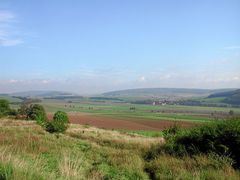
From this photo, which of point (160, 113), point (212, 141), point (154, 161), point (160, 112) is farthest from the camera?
point (160, 112)

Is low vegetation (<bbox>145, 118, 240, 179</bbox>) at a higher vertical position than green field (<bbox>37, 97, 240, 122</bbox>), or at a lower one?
higher

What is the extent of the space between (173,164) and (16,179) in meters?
6.73

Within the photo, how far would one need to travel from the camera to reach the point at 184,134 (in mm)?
16516

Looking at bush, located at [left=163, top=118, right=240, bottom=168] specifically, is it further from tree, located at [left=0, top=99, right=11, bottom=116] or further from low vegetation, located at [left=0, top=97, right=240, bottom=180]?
tree, located at [left=0, top=99, right=11, bottom=116]

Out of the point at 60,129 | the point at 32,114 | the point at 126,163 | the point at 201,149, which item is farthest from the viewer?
the point at 32,114

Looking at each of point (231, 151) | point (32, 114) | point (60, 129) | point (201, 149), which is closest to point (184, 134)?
point (201, 149)

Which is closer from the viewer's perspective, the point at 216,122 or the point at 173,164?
the point at 173,164

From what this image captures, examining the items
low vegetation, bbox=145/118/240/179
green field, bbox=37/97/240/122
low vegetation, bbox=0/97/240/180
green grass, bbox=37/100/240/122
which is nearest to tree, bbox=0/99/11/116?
green field, bbox=37/97/240/122

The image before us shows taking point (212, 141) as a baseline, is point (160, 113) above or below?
below

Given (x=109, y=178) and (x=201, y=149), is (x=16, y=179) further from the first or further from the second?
(x=201, y=149)

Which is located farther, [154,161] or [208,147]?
[208,147]

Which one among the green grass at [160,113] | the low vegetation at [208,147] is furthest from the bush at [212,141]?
the green grass at [160,113]

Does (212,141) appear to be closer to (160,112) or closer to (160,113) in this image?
(160,113)

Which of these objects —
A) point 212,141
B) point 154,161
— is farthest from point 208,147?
point 154,161
